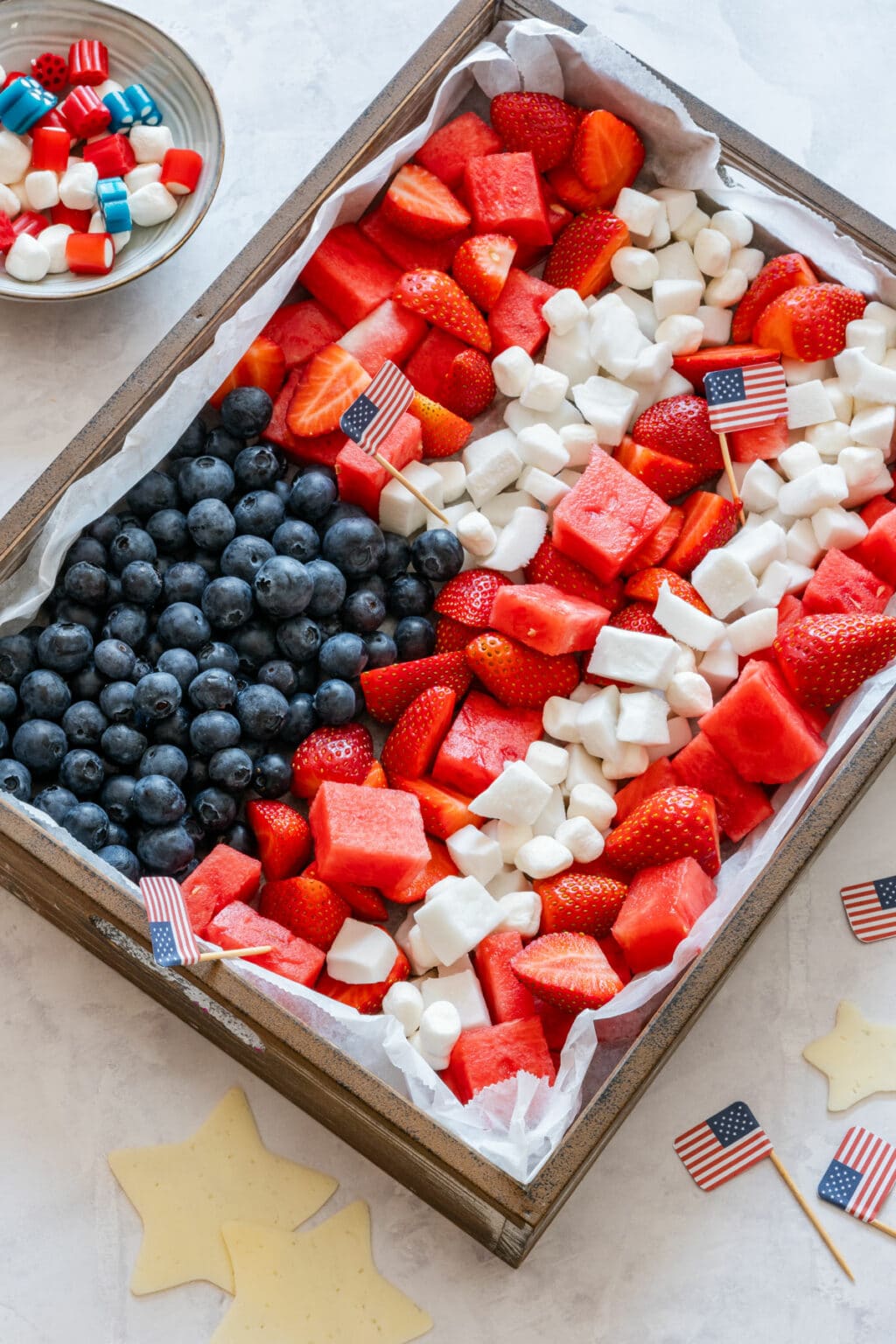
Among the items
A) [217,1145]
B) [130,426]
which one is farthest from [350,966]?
[130,426]

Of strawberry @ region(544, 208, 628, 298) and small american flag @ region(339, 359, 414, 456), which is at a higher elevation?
strawberry @ region(544, 208, 628, 298)

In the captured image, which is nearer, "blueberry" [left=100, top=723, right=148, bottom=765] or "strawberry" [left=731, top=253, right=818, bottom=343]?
"blueberry" [left=100, top=723, right=148, bottom=765]

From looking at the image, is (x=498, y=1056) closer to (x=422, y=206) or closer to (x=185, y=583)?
(x=185, y=583)

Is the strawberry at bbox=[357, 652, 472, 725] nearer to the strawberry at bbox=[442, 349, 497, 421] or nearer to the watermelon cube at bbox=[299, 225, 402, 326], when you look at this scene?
the strawberry at bbox=[442, 349, 497, 421]

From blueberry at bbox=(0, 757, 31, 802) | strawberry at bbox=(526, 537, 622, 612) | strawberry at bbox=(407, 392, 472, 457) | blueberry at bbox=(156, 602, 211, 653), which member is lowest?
blueberry at bbox=(0, 757, 31, 802)

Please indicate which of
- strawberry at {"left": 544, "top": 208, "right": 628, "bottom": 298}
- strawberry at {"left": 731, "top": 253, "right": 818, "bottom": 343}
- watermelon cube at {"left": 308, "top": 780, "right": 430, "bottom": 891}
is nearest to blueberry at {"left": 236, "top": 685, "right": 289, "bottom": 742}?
watermelon cube at {"left": 308, "top": 780, "right": 430, "bottom": 891}

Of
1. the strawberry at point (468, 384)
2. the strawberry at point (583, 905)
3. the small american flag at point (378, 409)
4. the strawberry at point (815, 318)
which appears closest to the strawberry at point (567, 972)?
the strawberry at point (583, 905)

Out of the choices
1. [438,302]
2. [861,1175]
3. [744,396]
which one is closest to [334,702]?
[438,302]

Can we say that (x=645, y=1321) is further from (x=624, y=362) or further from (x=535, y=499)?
(x=624, y=362)
